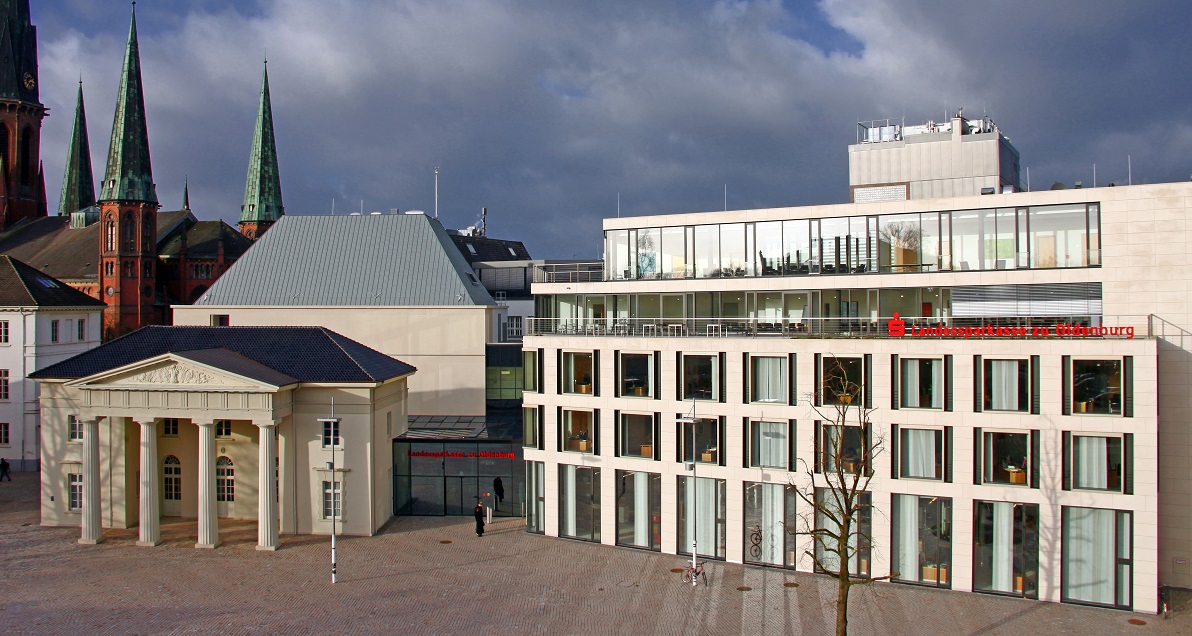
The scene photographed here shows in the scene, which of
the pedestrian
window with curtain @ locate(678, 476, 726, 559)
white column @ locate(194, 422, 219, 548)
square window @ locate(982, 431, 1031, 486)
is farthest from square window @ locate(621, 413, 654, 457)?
white column @ locate(194, 422, 219, 548)

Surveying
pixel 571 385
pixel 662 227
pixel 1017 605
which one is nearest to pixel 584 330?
pixel 571 385

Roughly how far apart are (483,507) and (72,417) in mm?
22319

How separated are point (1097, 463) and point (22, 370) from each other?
67084 millimetres

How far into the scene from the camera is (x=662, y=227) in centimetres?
4784

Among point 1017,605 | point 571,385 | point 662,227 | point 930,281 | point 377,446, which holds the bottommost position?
point 1017,605

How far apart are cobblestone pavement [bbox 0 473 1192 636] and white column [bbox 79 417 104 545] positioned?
1.02 meters

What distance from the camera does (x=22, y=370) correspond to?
221 ft

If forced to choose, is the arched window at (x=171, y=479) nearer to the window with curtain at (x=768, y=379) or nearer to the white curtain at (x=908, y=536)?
the window with curtain at (x=768, y=379)

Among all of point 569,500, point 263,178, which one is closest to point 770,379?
point 569,500

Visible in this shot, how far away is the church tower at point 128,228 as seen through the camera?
4198 inches

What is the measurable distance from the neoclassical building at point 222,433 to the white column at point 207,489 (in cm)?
6

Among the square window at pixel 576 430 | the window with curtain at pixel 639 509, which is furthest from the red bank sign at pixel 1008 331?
the square window at pixel 576 430

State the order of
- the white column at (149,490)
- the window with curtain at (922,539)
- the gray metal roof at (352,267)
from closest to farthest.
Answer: the window with curtain at (922,539) → the white column at (149,490) → the gray metal roof at (352,267)

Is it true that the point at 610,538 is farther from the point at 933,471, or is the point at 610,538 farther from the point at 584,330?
the point at 933,471
